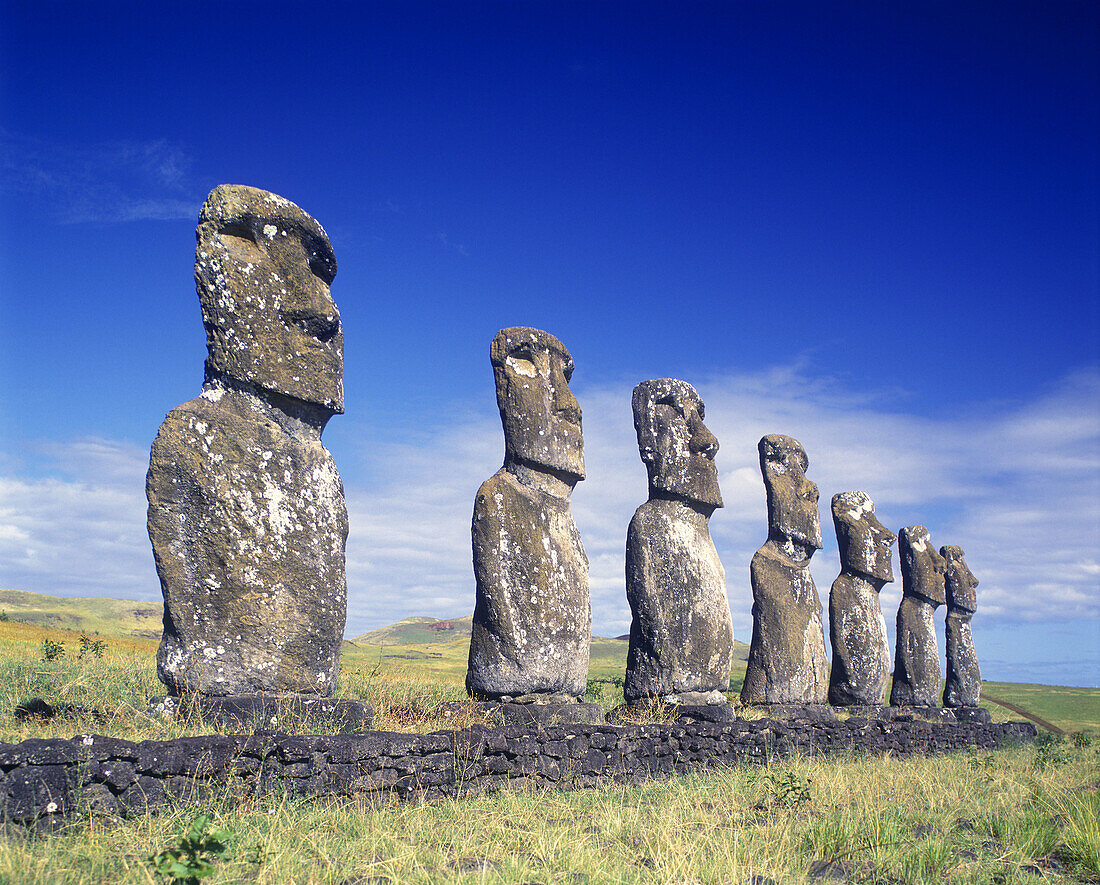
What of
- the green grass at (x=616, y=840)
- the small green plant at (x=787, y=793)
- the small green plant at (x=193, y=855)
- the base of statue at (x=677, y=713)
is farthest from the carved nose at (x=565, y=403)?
the small green plant at (x=193, y=855)

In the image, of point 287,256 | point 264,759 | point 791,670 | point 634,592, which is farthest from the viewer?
point 791,670

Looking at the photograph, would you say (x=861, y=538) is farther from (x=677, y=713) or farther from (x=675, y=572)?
(x=677, y=713)

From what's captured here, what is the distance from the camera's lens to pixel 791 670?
13.4 m

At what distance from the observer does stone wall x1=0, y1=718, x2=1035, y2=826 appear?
5551 millimetres

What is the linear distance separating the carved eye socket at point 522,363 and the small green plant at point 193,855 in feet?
23.0

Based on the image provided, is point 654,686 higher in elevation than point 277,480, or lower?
lower

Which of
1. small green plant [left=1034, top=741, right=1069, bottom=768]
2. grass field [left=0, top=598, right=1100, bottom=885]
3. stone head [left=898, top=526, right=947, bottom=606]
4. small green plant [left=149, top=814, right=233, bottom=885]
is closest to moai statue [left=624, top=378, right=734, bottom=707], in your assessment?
grass field [left=0, top=598, right=1100, bottom=885]

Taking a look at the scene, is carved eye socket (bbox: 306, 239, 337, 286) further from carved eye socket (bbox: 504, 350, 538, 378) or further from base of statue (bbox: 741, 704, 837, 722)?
base of statue (bbox: 741, 704, 837, 722)

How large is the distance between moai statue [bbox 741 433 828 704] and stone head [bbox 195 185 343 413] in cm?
813

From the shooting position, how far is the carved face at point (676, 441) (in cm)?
1220

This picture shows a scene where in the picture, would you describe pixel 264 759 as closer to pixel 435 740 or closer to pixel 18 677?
pixel 435 740

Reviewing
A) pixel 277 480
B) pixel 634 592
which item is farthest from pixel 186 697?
pixel 634 592

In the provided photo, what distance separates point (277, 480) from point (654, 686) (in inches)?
234

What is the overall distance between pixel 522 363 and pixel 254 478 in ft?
13.1
